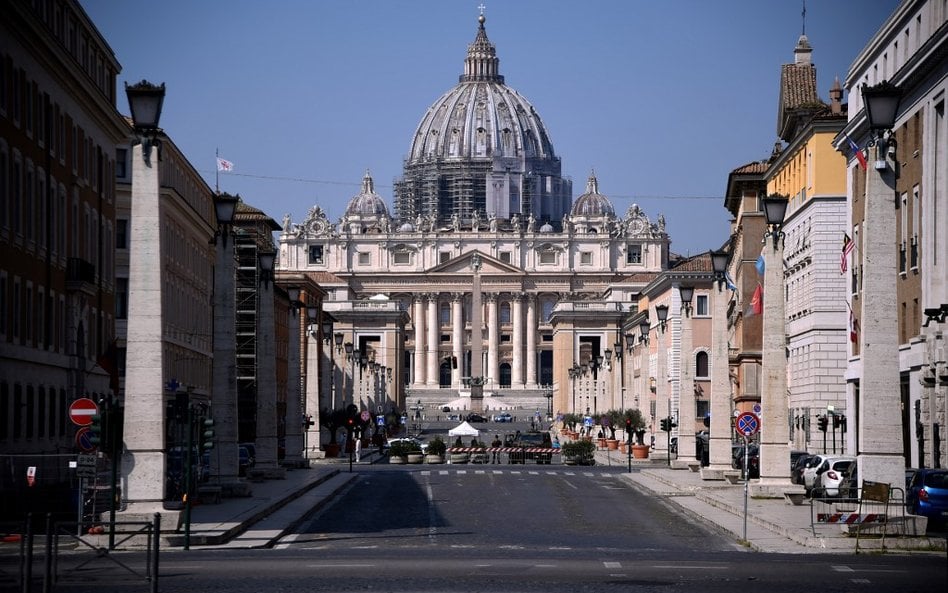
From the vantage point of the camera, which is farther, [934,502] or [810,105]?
[810,105]

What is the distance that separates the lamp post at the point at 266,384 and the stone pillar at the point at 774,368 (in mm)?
13338

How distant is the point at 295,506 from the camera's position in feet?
130

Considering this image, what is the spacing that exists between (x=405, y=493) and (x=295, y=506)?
311 inches

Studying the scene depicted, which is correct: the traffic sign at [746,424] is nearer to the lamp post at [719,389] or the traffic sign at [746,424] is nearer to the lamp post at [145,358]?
the lamp post at [719,389]

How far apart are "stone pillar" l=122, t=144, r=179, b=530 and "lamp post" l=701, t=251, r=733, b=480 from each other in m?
21.2

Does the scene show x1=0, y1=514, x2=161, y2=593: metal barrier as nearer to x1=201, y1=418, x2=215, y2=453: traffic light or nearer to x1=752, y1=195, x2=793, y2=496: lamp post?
x1=201, y1=418, x2=215, y2=453: traffic light

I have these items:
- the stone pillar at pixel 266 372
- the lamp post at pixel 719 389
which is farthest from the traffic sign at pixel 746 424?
the stone pillar at pixel 266 372

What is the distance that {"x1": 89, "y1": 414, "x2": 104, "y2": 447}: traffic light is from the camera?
2798 cm

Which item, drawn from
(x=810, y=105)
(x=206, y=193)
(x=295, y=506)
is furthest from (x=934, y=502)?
(x=206, y=193)

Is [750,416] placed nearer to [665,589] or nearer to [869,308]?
[869,308]

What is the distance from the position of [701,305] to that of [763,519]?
3502 inches

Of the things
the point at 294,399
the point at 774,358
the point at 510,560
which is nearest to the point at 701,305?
the point at 294,399

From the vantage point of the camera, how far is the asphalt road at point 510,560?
72.2ft

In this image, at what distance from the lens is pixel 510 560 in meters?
26.1
